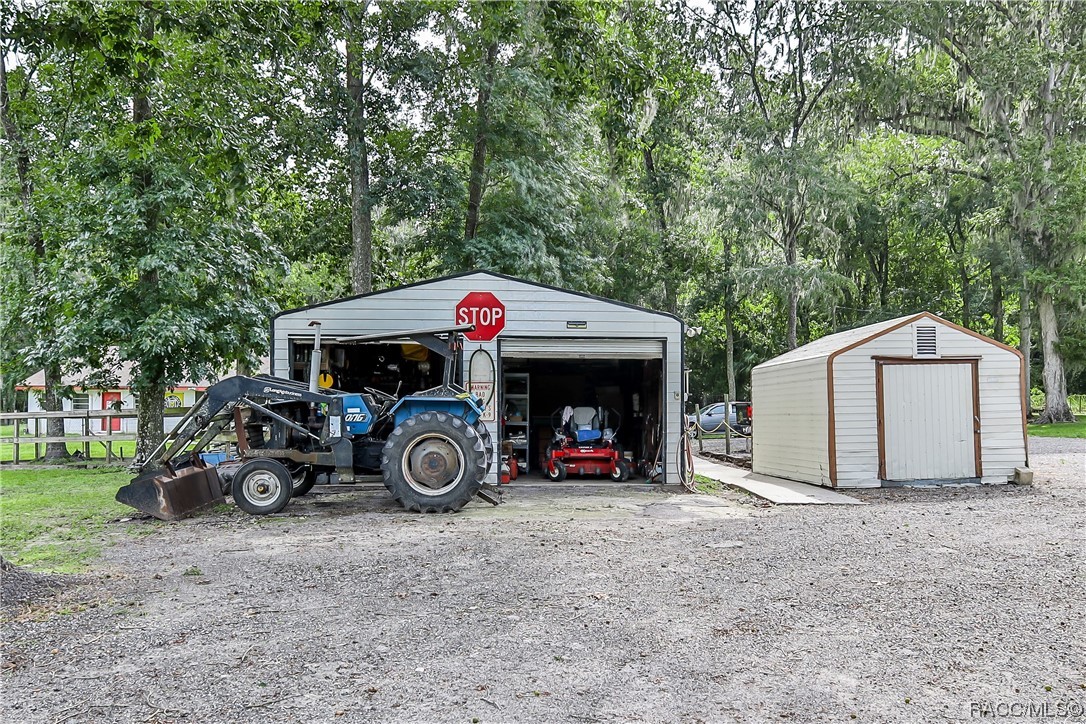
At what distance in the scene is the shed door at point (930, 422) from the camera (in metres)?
12.2

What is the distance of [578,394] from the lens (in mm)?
18438

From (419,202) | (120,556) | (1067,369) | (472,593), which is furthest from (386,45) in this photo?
(1067,369)

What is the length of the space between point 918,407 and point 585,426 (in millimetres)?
5380

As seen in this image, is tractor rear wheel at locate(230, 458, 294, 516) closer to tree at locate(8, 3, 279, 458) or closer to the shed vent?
tree at locate(8, 3, 279, 458)

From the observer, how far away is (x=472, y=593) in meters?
5.62

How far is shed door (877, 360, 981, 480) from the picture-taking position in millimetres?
12180

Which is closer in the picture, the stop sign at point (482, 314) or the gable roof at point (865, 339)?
the gable roof at point (865, 339)

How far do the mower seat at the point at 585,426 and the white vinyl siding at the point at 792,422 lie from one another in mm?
2927

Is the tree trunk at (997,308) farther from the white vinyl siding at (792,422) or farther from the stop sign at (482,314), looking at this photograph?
the stop sign at (482,314)

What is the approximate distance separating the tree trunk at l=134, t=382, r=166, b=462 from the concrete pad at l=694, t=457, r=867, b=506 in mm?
9873

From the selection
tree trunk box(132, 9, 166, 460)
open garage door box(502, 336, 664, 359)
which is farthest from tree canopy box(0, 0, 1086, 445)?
open garage door box(502, 336, 664, 359)

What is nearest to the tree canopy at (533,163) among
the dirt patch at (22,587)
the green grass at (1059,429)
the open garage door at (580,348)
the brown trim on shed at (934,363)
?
the green grass at (1059,429)

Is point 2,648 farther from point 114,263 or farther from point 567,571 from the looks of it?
point 114,263

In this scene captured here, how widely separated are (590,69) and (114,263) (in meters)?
10.1
